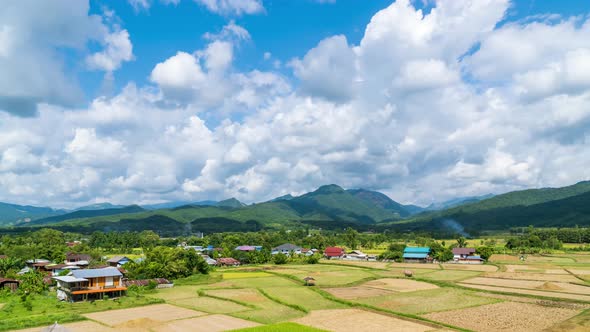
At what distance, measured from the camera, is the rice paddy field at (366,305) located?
1232 inches

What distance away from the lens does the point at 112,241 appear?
120 m

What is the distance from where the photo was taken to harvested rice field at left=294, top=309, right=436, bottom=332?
3028 centimetres

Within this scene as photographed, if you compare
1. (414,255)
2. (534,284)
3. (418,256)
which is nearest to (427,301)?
(534,284)

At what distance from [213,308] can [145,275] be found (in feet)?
71.0

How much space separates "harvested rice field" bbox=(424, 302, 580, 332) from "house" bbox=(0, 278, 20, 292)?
4937cm

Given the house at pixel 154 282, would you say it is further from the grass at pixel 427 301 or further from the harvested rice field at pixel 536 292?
the harvested rice field at pixel 536 292

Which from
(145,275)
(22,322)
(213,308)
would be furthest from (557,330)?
(145,275)

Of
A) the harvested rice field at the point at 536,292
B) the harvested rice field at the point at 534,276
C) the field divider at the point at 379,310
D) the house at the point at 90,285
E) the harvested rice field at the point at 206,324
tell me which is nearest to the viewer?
the harvested rice field at the point at 206,324

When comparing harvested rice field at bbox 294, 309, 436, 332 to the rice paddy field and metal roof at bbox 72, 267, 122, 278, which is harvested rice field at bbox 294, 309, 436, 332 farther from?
metal roof at bbox 72, 267, 122, 278

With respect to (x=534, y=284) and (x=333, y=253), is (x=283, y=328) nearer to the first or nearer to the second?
(x=534, y=284)

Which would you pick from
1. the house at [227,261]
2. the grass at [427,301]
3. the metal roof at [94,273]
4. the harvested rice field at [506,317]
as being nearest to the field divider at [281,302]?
the grass at [427,301]

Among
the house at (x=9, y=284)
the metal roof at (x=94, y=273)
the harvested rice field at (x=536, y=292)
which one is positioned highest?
the metal roof at (x=94, y=273)

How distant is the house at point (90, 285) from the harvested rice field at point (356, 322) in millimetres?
23580

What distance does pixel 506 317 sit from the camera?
1330 inches
